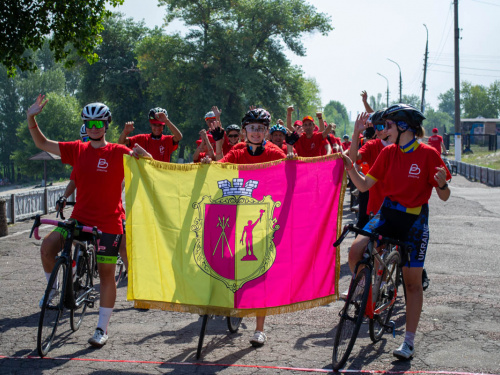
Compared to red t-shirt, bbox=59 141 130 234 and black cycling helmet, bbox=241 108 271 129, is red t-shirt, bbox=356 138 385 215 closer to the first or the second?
black cycling helmet, bbox=241 108 271 129

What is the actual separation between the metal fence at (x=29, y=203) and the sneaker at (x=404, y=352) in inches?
539

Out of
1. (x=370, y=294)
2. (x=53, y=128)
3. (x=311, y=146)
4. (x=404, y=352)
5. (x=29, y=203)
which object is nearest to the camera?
→ (x=404, y=352)

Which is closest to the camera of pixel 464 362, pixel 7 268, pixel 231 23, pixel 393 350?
pixel 464 362

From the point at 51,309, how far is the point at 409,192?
3.28 m

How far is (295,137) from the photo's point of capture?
6309mm

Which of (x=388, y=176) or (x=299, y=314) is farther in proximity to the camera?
(x=299, y=314)

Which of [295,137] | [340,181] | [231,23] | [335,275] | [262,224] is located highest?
[231,23]

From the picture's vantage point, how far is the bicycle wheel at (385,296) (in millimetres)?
5652

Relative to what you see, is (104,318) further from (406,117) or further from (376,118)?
(376,118)

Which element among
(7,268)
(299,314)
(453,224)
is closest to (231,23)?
(453,224)

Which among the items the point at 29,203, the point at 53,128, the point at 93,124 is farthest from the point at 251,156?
the point at 53,128

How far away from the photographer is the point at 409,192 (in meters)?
5.38

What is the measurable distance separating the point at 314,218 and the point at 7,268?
6.21 meters

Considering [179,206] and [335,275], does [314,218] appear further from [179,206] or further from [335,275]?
[179,206]
